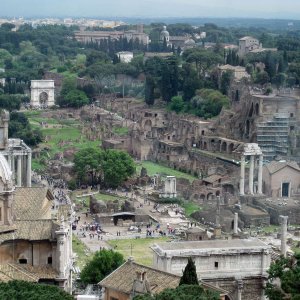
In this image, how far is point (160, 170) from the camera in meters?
77.7

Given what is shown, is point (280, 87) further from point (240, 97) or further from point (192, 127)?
point (192, 127)

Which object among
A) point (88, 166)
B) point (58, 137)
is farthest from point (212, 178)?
point (58, 137)

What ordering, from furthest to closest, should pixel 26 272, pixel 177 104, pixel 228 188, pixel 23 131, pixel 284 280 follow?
pixel 177 104 < pixel 23 131 < pixel 228 188 < pixel 26 272 < pixel 284 280

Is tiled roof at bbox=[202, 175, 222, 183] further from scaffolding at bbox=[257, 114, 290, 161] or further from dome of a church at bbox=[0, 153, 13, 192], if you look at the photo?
dome of a church at bbox=[0, 153, 13, 192]

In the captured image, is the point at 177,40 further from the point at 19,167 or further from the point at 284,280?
the point at 284,280

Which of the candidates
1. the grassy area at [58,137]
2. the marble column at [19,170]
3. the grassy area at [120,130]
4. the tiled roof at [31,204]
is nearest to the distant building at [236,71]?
the grassy area at [120,130]

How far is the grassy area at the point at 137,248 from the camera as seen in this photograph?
4903 centimetres

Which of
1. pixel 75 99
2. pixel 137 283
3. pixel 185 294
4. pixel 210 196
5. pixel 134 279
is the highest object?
pixel 185 294

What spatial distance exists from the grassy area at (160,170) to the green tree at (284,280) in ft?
129

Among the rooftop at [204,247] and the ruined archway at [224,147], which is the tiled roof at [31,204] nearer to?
the rooftop at [204,247]

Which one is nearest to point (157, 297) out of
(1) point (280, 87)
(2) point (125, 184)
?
(2) point (125, 184)

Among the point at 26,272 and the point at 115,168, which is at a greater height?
the point at 26,272

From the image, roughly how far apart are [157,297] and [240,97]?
62.9m

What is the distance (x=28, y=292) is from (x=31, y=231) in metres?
7.73
